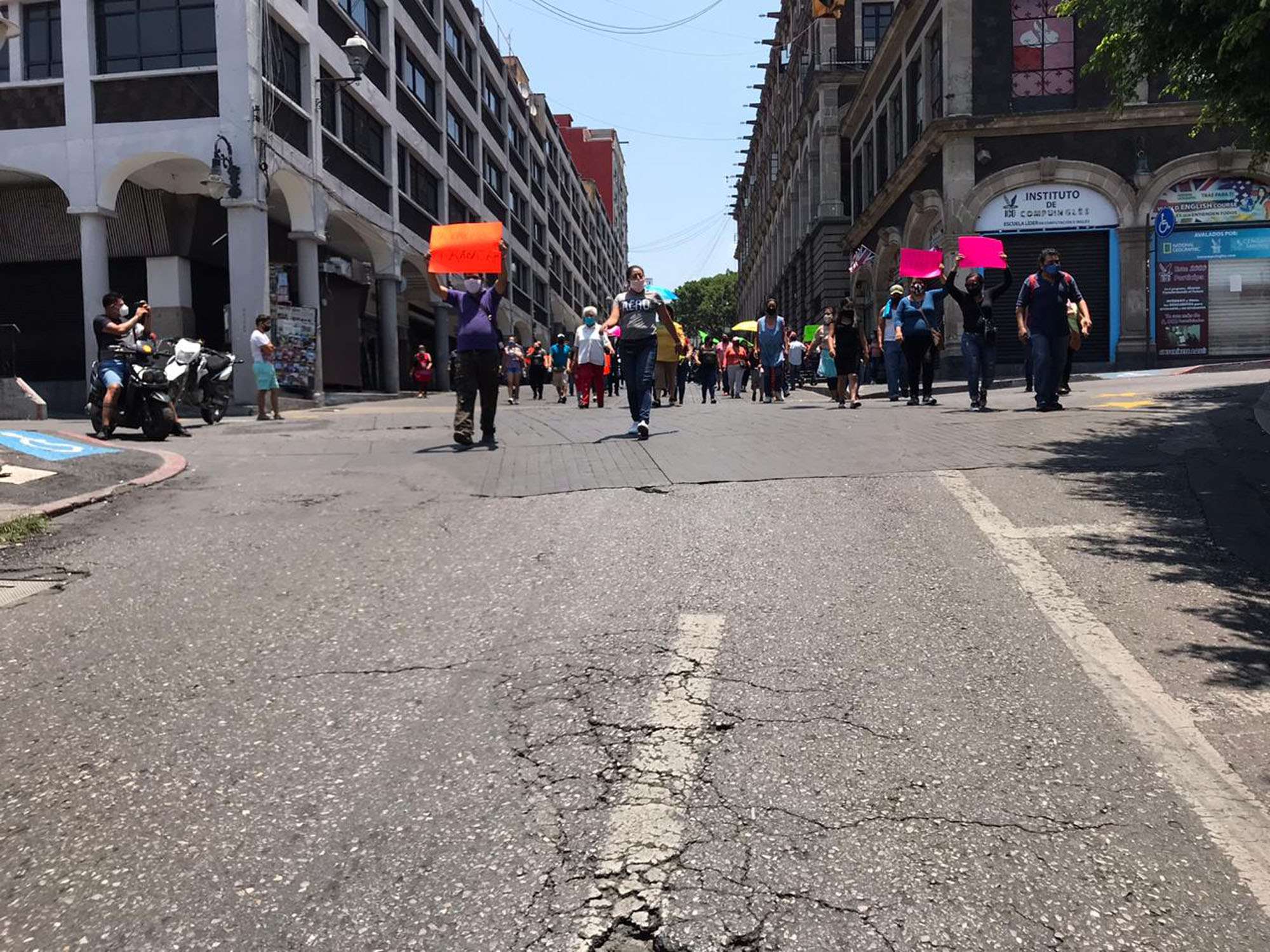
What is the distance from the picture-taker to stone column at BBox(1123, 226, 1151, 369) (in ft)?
77.8

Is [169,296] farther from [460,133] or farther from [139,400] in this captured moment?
[460,133]

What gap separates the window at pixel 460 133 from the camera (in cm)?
3656

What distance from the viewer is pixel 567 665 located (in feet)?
12.3

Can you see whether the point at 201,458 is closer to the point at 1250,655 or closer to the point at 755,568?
the point at 755,568

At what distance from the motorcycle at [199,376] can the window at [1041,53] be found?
64.3 feet

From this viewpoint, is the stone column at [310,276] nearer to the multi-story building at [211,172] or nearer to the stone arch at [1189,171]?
the multi-story building at [211,172]

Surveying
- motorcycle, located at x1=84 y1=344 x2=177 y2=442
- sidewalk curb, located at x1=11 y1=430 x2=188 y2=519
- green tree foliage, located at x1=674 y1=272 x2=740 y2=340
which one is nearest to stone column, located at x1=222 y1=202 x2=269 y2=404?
motorcycle, located at x1=84 y1=344 x2=177 y2=442

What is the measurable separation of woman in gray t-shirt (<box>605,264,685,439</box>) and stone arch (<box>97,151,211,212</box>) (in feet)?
40.9

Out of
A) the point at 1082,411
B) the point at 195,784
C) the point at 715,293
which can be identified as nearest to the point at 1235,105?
the point at 1082,411

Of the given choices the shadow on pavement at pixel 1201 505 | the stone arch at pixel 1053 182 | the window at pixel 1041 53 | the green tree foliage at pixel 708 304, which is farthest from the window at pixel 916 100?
the green tree foliage at pixel 708 304

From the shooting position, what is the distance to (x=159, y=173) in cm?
2070

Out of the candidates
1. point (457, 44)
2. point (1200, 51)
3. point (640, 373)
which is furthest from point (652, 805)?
point (457, 44)

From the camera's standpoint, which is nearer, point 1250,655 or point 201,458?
point 1250,655

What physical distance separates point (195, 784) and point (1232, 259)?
26440 mm
